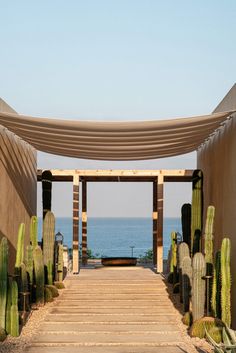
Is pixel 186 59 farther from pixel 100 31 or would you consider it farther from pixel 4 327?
pixel 4 327

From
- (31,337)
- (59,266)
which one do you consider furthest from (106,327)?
(59,266)

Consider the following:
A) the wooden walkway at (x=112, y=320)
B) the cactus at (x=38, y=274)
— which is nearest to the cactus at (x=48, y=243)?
the wooden walkway at (x=112, y=320)

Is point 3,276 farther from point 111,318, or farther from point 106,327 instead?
point 111,318

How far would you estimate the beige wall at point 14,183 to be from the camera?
988 cm

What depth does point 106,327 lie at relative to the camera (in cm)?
822

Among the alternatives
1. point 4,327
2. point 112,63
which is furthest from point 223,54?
point 4,327

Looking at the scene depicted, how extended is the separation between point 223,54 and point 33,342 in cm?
884

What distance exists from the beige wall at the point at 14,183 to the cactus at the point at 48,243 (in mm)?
601

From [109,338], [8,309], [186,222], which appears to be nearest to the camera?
[8,309]

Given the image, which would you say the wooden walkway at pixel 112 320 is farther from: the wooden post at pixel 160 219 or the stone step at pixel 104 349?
the wooden post at pixel 160 219

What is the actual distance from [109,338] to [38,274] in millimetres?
2294

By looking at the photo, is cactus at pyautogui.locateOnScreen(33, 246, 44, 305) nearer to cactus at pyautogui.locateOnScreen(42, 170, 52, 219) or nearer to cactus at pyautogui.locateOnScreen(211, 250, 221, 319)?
cactus at pyautogui.locateOnScreen(42, 170, 52, 219)

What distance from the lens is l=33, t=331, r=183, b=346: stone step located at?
7371 millimetres

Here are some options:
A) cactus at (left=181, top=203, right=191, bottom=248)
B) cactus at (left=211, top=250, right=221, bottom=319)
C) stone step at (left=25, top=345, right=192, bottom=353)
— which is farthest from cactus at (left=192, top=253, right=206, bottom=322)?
cactus at (left=181, top=203, right=191, bottom=248)
